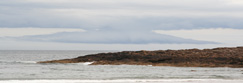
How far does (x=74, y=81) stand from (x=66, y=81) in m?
0.78

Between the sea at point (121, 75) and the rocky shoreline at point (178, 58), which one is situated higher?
the rocky shoreline at point (178, 58)

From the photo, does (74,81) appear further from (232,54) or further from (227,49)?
(227,49)

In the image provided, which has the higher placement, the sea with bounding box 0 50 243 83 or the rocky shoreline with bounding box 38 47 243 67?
the rocky shoreline with bounding box 38 47 243 67

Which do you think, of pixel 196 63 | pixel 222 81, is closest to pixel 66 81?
pixel 222 81

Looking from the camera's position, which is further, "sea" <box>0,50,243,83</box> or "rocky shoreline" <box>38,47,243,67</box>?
"rocky shoreline" <box>38,47,243,67</box>

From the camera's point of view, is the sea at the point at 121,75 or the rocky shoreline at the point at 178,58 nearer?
the sea at the point at 121,75

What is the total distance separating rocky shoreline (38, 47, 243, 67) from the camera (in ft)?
211

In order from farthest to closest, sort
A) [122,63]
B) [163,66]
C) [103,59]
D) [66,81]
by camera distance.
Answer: [103,59] → [122,63] → [163,66] → [66,81]

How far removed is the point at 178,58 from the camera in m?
67.8

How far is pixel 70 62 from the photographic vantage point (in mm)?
72312

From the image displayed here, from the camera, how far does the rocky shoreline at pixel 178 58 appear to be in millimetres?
64238

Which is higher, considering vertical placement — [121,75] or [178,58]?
[178,58]

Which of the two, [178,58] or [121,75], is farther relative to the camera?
[178,58]

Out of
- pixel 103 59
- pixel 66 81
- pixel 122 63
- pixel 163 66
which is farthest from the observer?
pixel 103 59
